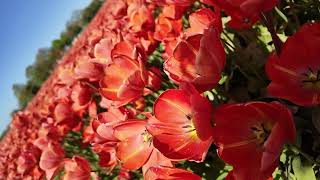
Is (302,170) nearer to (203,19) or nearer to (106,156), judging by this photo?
(203,19)

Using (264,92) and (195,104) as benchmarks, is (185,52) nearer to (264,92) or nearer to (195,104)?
(195,104)

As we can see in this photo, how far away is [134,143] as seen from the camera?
131cm

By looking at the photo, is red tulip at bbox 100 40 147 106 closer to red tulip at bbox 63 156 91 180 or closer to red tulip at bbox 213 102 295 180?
red tulip at bbox 213 102 295 180

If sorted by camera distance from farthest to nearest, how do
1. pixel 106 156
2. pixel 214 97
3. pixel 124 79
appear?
1. pixel 106 156
2. pixel 214 97
3. pixel 124 79

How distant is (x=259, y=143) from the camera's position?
1.01 m

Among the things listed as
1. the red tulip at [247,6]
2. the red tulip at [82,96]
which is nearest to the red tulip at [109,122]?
the red tulip at [247,6]

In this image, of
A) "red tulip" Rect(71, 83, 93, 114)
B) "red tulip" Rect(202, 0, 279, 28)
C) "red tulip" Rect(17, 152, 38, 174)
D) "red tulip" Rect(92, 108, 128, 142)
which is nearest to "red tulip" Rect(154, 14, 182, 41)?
"red tulip" Rect(92, 108, 128, 142)

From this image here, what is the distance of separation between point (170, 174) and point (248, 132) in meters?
0.19

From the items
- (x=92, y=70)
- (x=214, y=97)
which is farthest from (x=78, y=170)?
(x=214, y=97)

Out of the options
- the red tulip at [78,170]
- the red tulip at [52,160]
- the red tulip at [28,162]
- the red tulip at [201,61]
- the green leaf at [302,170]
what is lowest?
the red tulip at [28,162]

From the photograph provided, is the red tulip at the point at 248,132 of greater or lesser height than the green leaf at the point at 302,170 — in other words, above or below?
above

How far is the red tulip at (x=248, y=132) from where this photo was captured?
919 millimetres

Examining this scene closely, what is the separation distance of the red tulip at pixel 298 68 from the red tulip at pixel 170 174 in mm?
236

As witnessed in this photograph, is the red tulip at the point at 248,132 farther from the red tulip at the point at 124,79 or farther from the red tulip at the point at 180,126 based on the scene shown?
the red tulip at the point at 124,79
